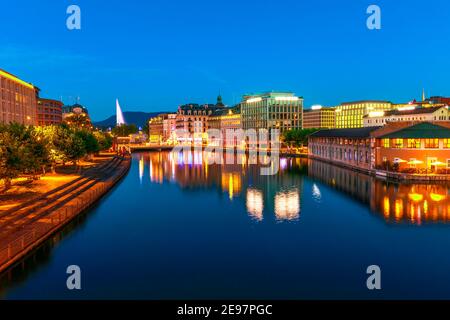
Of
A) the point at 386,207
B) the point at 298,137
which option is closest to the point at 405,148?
the point at 386,207

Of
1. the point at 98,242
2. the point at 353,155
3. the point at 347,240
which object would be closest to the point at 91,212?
the point at 98,242

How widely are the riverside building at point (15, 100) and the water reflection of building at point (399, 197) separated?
95.1m

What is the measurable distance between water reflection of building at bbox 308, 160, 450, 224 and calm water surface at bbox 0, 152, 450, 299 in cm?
19

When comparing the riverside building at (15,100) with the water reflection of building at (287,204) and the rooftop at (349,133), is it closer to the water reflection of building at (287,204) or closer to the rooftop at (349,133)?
the water reflection of building at (287,204)

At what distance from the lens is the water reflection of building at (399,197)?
44684 millimetres

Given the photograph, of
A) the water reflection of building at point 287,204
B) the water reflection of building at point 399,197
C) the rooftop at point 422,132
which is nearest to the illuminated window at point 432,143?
the rooftop at point 422,132

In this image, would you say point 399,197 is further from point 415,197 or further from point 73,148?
point 73,148

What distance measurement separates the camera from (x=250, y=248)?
3400 centimetres

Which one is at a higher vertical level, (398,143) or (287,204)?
(398,143)

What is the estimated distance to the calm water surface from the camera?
25703 mm

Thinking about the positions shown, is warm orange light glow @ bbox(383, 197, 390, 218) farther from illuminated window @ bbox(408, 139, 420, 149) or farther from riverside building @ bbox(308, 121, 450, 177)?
illuminated window @ bbox(408, 139, 420, 149)

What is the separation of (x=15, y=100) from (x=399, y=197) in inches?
4977

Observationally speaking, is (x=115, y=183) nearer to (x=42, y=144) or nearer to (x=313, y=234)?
(x=42, y=144)

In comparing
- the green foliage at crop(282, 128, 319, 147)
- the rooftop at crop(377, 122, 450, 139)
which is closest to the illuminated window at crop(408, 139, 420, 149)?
the rooftop at crop(377, 122, 450, 139)
